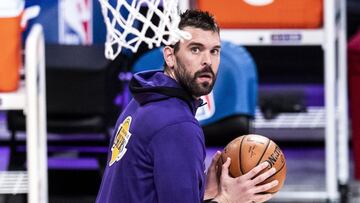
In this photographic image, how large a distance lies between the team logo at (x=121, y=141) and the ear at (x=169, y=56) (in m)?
0.25

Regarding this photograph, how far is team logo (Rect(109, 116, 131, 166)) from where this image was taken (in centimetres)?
388

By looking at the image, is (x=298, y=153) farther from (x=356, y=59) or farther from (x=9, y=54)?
(x=9, y=54)

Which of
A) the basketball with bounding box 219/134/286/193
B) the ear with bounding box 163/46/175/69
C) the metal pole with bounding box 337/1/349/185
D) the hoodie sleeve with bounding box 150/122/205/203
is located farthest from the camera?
the metal pole with bounding box 337/1/349/185

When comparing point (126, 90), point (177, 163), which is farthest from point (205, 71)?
point (126, 90)

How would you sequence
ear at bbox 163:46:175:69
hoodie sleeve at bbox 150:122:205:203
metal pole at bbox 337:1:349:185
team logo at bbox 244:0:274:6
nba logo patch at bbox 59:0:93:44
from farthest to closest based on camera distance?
metal pole at bbox 337:1:349:185 < nba logo patch at bbox 59:0:93:44 < team logo at bbox 244:0:274:6 < ear at bbox 163:46:175:69 < hoodie sleeve at bbox 150:122:205:203

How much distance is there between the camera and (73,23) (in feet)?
21.2

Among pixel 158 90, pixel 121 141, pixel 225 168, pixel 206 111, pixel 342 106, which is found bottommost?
pixel 342 106

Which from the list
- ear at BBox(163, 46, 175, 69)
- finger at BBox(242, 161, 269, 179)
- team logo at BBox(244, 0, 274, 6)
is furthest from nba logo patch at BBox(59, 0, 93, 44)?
finger at BBox(242, 161, 269, 179)

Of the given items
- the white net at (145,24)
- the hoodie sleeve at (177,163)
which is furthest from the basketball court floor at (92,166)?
the hoodie sleeve at (177,163)

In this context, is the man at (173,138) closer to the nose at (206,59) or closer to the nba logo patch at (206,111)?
the nose at (206,59)

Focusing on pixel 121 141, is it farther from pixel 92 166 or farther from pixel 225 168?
pixel 92 166

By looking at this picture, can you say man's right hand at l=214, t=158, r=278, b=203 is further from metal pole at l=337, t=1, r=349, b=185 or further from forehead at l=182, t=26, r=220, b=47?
metal pole at l=337, t=1, r=349, b=185

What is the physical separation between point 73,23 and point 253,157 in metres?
2.63

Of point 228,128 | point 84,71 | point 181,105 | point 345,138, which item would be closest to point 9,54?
point 84,71
